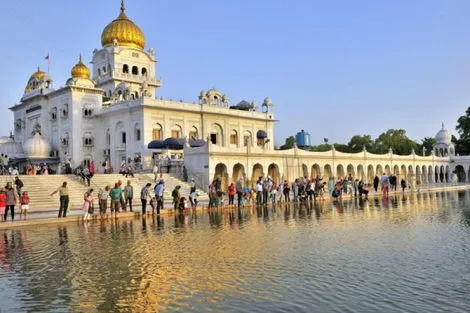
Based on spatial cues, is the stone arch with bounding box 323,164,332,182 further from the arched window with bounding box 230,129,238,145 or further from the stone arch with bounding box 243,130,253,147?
the arched window with bounding box 230,129,238,145

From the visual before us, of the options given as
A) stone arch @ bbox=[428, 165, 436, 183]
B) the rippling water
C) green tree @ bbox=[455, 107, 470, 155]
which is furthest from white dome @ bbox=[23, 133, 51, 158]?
green tree @ bbox=[455, 107, 470, 155]

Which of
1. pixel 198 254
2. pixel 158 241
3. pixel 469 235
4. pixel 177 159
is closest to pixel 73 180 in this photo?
pixel 177 159

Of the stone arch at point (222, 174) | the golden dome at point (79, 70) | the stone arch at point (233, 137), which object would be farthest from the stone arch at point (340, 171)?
the golden dome at point (79, 70)

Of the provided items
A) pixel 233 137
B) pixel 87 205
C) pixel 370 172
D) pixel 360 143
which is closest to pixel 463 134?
pixel 360 143

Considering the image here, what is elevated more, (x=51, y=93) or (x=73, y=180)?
(x=51, y=93)

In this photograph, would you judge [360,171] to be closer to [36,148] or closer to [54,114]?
[54,114]

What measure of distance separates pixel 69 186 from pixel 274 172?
19484 mm

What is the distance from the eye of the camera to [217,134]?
49.8m

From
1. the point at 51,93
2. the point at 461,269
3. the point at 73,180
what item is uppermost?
the point at 51,93

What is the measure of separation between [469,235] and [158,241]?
8.20 metres

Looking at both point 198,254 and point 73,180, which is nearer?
point 198,254

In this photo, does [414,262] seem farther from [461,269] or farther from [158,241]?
[158,241]

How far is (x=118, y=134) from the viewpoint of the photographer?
4619 centimetres

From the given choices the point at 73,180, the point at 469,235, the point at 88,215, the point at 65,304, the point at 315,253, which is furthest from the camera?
the point at 73,180
